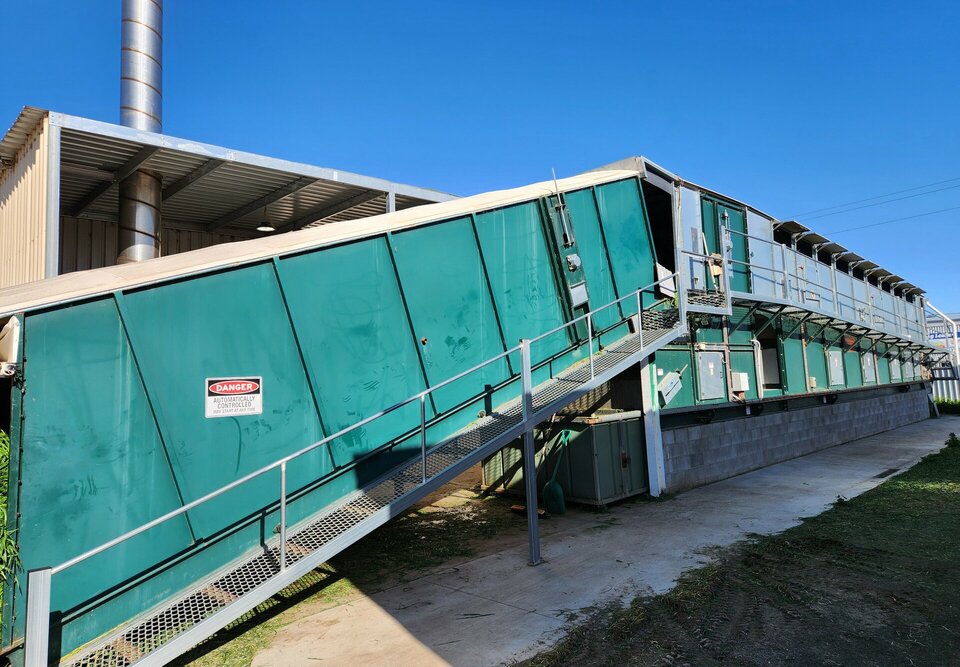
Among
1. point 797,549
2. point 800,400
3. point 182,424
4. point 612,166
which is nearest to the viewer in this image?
point 182,424

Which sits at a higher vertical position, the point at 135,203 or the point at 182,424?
the point at 135,203

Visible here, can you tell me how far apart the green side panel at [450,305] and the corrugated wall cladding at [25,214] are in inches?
212

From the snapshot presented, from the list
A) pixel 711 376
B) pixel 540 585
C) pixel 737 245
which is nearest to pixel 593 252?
pixel 711 376

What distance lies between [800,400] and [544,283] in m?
12.2

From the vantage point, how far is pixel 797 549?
827cm

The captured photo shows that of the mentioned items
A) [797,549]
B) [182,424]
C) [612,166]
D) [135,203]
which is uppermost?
[612,166]

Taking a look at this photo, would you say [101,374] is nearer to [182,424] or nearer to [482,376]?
[182,424]

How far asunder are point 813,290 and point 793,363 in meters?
4.12

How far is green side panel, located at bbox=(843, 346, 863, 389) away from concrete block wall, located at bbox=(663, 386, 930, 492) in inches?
25.6

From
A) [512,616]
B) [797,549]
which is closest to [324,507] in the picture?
[512,616]

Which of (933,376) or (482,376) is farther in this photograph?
(933,376)

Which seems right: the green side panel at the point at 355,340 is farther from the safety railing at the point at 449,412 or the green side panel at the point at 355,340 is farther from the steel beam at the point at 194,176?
the steel beam at the point at 194,176

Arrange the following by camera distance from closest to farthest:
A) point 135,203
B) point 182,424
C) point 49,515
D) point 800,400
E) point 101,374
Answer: point 49,515 < point 101,374 < point 182,424 < point 135,203 < point 800,400

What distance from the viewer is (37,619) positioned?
4.15 m
